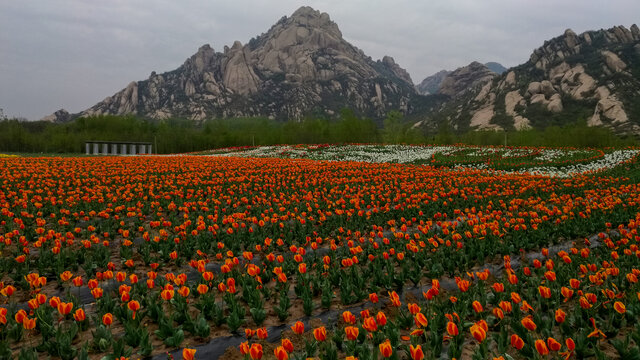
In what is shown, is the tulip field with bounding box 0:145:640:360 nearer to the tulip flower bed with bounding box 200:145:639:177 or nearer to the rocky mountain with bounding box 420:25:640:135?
the tulip flower bed with bounding box 200:145:639:177

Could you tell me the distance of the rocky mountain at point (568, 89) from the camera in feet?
411

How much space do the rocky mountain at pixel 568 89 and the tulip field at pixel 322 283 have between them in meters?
130

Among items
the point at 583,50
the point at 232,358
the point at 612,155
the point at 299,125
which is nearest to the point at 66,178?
the point at 232,358

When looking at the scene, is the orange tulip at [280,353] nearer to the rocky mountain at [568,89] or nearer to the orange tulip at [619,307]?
the orange tulip at [619,307]

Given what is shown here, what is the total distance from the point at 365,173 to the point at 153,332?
1431 centimetres

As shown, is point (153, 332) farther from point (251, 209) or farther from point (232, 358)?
point (251, 209)

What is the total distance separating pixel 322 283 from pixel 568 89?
17353 cm

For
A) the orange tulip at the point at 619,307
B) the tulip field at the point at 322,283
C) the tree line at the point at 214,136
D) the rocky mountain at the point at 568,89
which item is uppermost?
the rocky mountain at the point at 568,89

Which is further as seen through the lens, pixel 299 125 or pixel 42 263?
pixel 299 125

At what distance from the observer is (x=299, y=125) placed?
70.8 meters

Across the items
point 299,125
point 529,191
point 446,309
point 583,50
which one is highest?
point 583,50

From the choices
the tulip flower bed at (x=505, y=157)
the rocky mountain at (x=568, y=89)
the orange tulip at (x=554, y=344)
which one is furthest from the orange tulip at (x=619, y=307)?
the rocky mountain at (x=568, y=89)

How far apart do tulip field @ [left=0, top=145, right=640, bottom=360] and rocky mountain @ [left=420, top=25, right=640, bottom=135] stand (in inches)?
5134

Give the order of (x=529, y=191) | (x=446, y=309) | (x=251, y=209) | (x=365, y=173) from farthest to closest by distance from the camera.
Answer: (x=365, y=173) → (x=529, y=191) → (x=251, y=209) → (x=446, y=309)
